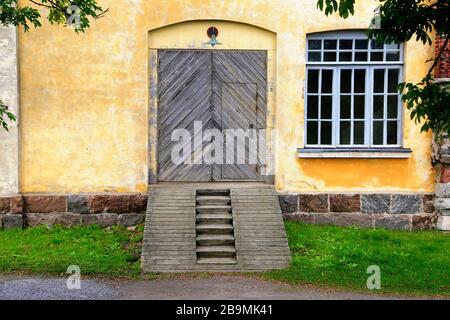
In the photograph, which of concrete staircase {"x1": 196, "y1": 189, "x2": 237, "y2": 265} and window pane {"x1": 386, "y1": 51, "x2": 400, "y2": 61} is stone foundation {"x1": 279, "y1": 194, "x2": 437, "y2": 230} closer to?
concrete staircase {"x1": 196, "y1": 189, "x2": 237, "y2": 265}

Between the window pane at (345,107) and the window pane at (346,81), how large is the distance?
16 cm

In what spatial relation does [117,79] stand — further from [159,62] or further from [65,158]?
[65,158]

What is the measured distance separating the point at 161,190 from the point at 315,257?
327 centimetres

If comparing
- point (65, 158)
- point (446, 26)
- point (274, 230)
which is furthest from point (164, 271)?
point (446, 26)

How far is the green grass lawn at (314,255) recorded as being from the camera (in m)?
9.18

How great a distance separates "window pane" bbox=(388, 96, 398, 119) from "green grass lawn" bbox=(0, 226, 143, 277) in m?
5.44

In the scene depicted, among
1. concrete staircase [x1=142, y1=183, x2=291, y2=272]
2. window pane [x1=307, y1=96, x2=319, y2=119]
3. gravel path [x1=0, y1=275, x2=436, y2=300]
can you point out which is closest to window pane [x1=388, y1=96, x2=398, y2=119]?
window pane [x1=307, y1=96, x2=319, y2=119]

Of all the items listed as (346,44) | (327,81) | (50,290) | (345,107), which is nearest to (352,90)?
(345,107)

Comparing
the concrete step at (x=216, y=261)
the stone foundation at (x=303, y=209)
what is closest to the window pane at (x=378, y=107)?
the stone foundation at (x=303, y=209)

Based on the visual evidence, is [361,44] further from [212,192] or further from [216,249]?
[216,249]

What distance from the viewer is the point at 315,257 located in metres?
10.4

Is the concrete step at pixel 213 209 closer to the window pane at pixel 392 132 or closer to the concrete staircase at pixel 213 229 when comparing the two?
the concrete staircase at pixel 213 229

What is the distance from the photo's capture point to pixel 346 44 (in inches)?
498

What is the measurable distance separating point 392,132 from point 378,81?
106 centimetres
